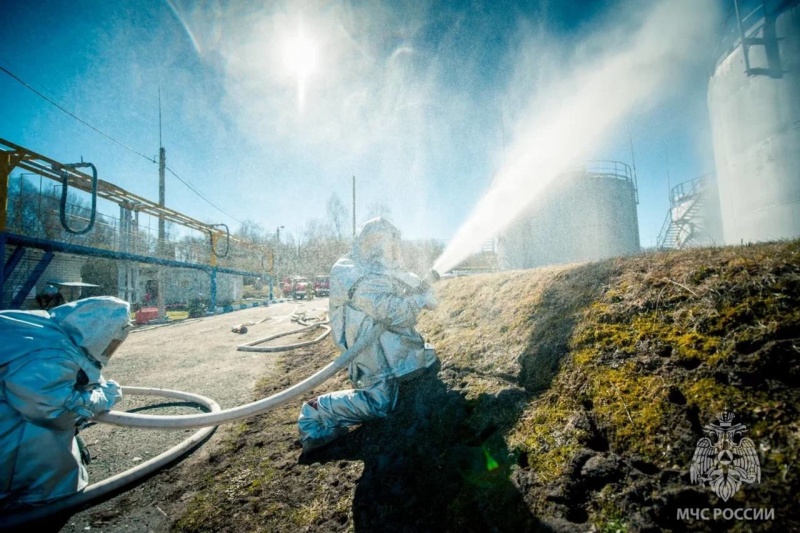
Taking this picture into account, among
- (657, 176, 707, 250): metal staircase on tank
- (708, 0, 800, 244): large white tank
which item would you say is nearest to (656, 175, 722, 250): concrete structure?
(657, 176, 707, 250): metal staircase on tank

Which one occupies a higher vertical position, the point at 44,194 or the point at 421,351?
the point at 44,194

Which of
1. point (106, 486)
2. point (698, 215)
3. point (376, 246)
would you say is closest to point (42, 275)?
point (106, 486)

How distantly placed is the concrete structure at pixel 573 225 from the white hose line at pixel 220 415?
15.5 m

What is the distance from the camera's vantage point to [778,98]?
6934mm

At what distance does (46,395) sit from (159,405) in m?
3.01

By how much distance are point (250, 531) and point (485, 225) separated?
16.4 metres

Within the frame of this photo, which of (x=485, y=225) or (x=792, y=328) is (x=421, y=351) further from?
(x=485, y=225)

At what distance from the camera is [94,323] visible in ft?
8.68

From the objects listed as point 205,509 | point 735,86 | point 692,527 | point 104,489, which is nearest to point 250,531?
point 205,509

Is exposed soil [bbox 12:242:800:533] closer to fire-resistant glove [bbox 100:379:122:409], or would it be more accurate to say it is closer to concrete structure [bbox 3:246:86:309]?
fire-resistant glove [bbox 100:379:122:409]

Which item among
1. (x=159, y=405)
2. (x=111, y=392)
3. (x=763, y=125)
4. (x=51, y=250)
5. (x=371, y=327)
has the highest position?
(x=763, y=125)

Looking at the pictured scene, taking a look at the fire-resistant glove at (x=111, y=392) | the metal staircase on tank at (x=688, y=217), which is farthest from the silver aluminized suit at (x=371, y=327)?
the metal staircase on tank at (x=688, y=217)

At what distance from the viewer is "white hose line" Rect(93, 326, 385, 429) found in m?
2.80

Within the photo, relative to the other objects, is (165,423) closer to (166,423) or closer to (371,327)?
(166,423)
